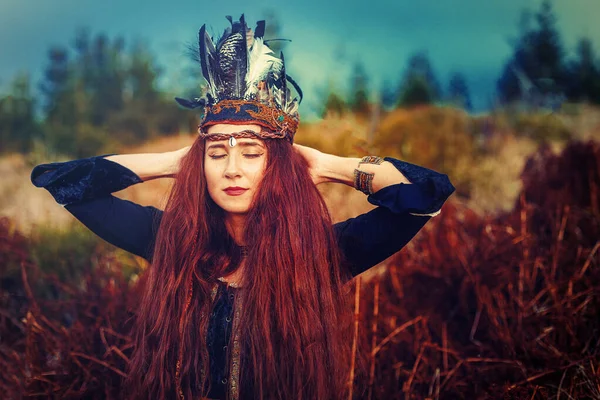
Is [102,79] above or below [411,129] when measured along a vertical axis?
above

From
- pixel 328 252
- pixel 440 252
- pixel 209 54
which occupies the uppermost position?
pixel 209 54

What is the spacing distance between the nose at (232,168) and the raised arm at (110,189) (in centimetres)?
37

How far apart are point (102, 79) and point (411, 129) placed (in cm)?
1428

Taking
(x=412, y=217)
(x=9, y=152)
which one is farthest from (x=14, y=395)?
(x=9, y=152)

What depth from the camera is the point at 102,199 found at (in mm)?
2283

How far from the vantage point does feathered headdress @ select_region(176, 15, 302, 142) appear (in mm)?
2041

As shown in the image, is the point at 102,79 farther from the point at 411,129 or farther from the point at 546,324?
the point at 546,324

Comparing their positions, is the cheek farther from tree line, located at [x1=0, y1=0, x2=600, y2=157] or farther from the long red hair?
tree line, located at [x1=0, y1=0, x2=600, y2=157]

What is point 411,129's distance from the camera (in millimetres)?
10695

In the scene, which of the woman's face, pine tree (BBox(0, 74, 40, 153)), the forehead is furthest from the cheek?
pine tree (BBox(0, 74, 40, 153))

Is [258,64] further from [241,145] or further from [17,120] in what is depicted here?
[17,120]

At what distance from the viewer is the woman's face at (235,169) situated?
2014mm

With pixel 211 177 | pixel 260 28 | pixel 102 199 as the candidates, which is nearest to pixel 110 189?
pixel 102 199

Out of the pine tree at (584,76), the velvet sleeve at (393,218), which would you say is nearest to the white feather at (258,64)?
the velvet sleeve at (393,218)
